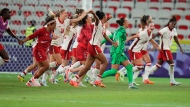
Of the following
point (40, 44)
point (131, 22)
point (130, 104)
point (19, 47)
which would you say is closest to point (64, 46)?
point (40, 44)

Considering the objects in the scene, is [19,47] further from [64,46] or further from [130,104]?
[130,104]

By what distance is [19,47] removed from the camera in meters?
28.4

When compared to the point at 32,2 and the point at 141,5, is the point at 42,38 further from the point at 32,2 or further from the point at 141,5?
the point at 141,5

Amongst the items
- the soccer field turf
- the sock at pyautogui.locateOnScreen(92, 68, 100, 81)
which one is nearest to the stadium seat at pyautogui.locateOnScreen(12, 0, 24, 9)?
the sock at pyautogui.locateOnScreen(92, 68, 100, 81)

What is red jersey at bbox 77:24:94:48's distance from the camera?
20906 mm

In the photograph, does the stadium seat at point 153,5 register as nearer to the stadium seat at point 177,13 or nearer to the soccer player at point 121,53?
the stadium seat at point 177,13

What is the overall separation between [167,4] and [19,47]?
387 inches

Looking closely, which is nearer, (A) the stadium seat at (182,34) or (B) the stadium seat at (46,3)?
(B) the stadium seat at (46,3)

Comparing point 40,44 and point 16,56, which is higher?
point 40,44

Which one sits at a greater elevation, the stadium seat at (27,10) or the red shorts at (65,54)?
the stadium seat at (27,10)

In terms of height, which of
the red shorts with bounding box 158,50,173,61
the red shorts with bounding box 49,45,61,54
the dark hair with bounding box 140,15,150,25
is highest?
the dark hair with bounding box 140,15,150,25

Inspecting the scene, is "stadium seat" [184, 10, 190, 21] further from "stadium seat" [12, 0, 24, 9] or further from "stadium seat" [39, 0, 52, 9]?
"stadium seat" [12, 0, 24, 9]

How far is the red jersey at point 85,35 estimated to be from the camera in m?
20.9

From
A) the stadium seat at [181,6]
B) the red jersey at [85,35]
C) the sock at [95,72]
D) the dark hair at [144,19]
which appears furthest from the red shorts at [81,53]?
the stadium seat at [181,6]
